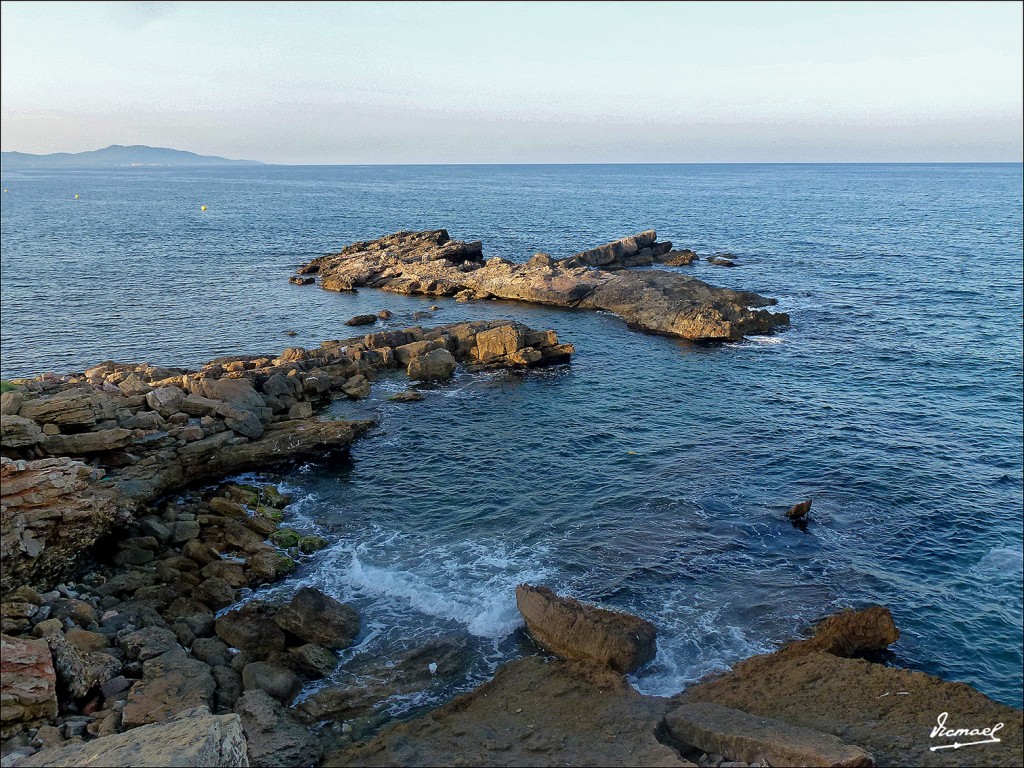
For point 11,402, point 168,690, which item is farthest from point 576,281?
point 168,690

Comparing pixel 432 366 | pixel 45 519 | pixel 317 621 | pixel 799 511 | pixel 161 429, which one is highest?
pixel 432 366

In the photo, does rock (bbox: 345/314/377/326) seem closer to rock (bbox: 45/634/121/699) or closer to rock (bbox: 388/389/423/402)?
rock (bbox: 388/389/423/402)

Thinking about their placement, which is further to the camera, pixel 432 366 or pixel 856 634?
pixel 432 366

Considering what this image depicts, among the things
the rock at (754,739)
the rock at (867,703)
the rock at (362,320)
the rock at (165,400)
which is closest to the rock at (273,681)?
the rock at (754,739)

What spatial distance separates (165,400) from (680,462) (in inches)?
1035

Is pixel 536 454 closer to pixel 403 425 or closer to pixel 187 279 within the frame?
pixel 403 425

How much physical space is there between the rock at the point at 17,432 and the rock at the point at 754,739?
83.3 feet

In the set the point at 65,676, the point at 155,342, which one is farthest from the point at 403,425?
the point at 155,342

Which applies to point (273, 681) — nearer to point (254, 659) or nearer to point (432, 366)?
point (254, 659)

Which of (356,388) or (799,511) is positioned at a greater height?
(356,388)

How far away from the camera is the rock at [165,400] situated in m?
34.4

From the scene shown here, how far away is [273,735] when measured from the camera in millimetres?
17281

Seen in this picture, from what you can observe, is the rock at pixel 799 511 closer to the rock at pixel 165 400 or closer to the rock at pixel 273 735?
the rock at pixel 273 735

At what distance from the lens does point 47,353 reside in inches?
2072
